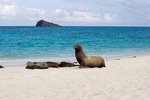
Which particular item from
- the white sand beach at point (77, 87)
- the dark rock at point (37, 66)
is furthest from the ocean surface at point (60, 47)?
the white sand beach at point (77, 87)

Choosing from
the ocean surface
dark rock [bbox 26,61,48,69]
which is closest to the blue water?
the ocean surface

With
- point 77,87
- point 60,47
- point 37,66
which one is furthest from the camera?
point 60,47

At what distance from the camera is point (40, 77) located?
40.0 ft

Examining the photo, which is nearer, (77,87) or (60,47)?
(77,87)

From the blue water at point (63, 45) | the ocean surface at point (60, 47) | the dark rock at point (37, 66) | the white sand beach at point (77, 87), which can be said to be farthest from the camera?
the blue water at point (63, 45)

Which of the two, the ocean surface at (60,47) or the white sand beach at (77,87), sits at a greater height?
the white sand beach at (77,87)

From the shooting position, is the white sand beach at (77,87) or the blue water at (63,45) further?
the blue water at (63,45)

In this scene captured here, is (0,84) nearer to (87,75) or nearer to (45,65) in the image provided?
(87,75)

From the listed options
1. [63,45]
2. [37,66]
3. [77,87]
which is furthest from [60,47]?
[77,87]

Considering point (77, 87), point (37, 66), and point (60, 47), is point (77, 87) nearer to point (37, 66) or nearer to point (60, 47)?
point (37, 66)

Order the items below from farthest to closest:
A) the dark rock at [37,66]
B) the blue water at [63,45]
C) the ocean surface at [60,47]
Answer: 1. the blue water at [63,45]
2. the ocean surface at [60,47]
3. the dark rock at [37,66]

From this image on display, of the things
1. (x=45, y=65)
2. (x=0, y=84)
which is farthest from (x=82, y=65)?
(x=0, y=84)

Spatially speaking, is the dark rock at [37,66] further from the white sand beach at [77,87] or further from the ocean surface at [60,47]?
the ocean surface at [60,47]

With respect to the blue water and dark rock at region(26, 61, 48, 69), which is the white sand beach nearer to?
dark rock at region(26, 61, 48, 69)
